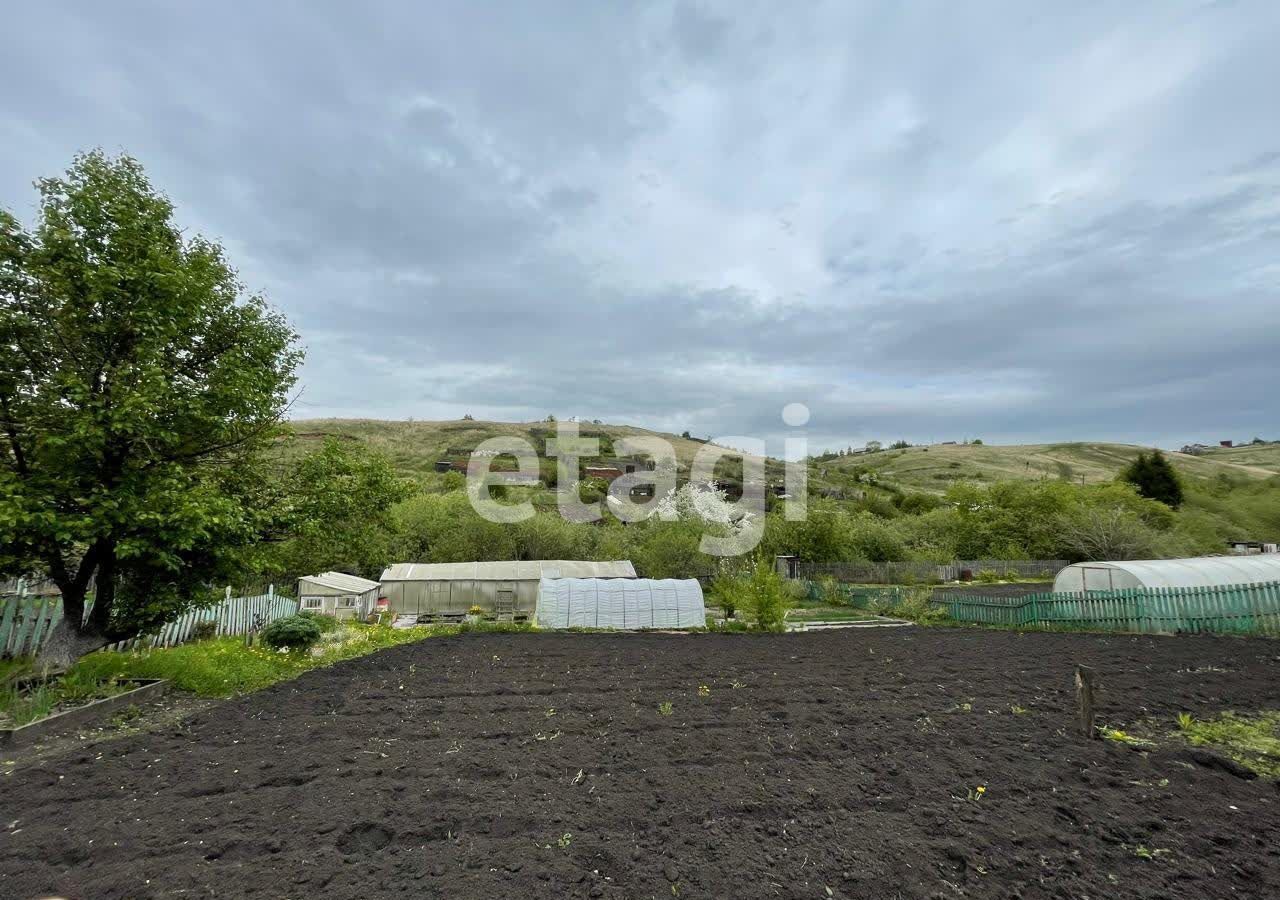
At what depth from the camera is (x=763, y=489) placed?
4931 cm

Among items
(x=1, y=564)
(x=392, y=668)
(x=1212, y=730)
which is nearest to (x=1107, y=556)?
(x=1212, y=730)

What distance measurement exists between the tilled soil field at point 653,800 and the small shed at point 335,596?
14100 mm

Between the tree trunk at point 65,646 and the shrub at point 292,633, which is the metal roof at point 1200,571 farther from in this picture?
the tree trunk at point 65,646

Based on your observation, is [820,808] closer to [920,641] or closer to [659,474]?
[920,641]

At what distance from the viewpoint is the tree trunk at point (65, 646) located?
28.9 feet

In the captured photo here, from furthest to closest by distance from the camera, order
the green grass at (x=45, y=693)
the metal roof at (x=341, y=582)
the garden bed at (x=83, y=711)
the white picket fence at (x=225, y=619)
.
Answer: the metal roof at (x=341, y=582) → the white picket fence at (x=225, y=619) → the green grass at (x=45, y=693) → the garden bed at (x=83, y=711)

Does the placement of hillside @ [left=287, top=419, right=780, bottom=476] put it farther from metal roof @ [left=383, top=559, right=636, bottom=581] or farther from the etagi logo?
metal roof @ [left=383, top=559, right=636, bottom=581]

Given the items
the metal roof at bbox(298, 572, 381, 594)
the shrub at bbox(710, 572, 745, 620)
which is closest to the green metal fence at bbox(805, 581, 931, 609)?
the shrub at bbox(710, 572, 745, 620)

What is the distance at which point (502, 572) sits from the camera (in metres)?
24.4

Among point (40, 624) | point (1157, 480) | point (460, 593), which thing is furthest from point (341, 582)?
point (1157, 480)

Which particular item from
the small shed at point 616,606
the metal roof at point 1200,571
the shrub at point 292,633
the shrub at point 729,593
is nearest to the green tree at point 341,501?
the shrub at point 292,633

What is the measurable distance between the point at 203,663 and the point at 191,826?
251 inches

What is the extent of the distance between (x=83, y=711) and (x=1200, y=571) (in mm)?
25926

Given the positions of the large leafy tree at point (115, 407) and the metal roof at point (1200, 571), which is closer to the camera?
the large leafy tree at point (115, 407)
